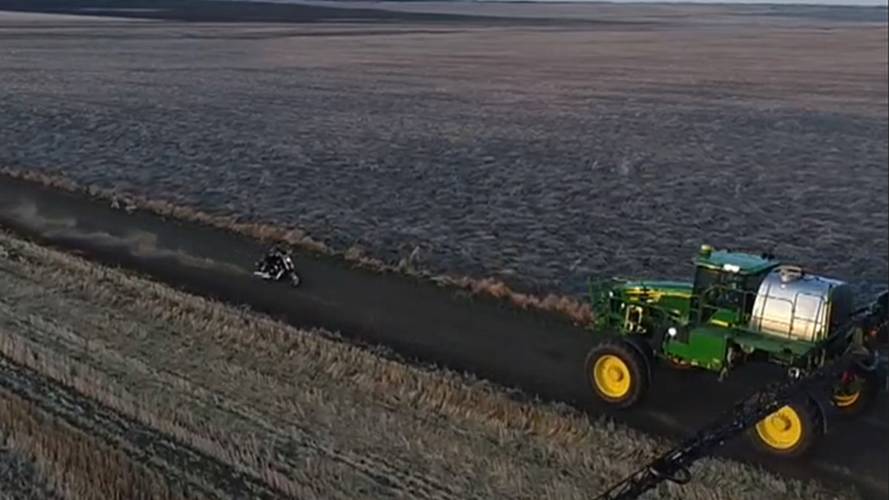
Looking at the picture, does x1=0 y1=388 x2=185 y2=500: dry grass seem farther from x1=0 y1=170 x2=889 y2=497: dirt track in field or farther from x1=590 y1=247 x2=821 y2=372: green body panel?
x1=590 y1=247 x2=821 y2=372: green body panel

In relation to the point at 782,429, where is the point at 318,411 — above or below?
below

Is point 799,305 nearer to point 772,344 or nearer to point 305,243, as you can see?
point 772,344

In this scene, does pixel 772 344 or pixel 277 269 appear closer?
pixel 772 344

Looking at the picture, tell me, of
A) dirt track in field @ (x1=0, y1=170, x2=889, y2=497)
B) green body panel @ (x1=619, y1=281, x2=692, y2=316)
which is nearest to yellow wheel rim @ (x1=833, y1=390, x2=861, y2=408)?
dirt track in field @ (x1=0, y1=170, x2=889, y2=497)

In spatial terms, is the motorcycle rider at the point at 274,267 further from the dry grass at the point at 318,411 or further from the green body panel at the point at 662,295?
the green body panel at the point at 662,295

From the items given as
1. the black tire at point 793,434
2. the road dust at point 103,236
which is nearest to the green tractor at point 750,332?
the black tire at point 793,434

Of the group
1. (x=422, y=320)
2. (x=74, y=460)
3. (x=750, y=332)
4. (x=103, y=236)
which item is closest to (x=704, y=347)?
(x=750, y=332)

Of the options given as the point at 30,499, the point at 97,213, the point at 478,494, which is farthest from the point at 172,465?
the point at 97,213
